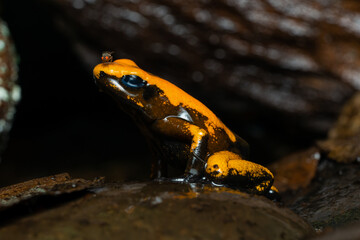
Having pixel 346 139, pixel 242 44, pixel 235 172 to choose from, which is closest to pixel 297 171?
pixel 346 139

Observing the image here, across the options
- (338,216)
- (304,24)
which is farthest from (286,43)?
(338,216)

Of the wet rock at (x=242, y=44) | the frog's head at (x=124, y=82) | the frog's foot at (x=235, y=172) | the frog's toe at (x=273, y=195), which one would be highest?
the wet rock at (x=242, y=44)

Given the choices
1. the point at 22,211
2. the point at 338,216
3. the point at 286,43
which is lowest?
the point at 338,216

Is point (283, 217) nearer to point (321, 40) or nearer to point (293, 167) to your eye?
point (293, 167)

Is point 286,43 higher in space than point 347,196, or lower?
higher

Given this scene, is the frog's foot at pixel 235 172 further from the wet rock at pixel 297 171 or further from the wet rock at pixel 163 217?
the wet rock at pixel 297 171

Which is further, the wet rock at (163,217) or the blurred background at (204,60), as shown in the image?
the blurred background at (204,60)

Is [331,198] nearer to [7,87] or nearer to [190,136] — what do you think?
[190,136]

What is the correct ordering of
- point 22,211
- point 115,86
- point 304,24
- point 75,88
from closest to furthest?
point 22,211
point 115,86
point 304,24
point 75,88

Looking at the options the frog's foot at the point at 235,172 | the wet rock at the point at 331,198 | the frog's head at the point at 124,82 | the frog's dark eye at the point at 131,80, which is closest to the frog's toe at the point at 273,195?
the frog's foot at the point at 235,172
